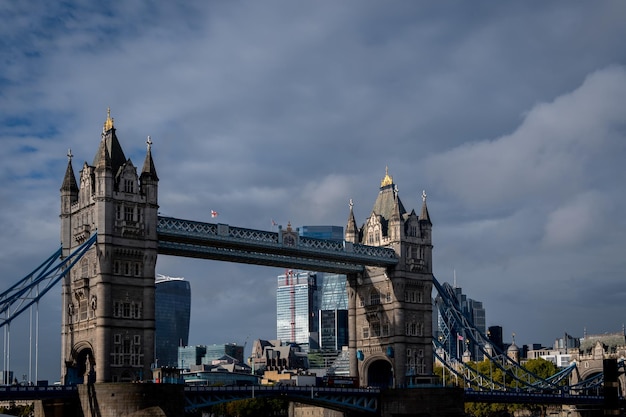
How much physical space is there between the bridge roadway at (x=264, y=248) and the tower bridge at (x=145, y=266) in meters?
0.13

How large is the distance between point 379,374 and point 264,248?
2645 cm

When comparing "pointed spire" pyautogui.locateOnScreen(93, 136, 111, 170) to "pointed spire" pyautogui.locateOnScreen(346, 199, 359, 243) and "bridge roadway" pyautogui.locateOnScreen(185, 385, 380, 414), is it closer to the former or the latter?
"bridge roadway" pyautogui.locateOnScreen(185, 385, 380, 414)

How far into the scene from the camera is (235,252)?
110375 mm

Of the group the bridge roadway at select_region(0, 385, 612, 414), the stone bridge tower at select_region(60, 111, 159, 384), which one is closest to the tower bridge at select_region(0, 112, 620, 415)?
the stone bridge tower at select_region(60, 111, 159, 384)

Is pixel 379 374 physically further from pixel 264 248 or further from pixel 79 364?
pixel 79 364

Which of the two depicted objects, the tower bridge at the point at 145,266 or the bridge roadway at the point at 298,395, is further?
the tower bridge at the point at 145,266

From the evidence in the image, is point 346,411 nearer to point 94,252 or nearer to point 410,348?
point 410,348

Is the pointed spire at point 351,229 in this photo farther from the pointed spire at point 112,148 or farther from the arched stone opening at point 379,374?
the pointed spire at point 112,148

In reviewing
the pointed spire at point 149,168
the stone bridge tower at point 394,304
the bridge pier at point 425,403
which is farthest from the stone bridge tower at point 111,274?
the stone bridge tower at point 394,304

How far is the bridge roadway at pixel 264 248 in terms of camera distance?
10462 cm

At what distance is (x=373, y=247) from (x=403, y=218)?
20.0 feet

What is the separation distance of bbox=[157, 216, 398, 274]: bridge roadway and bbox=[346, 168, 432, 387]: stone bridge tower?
8.27 feet

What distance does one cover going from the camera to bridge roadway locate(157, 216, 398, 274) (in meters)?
105

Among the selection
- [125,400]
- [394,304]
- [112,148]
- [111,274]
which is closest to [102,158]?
[112,148]
